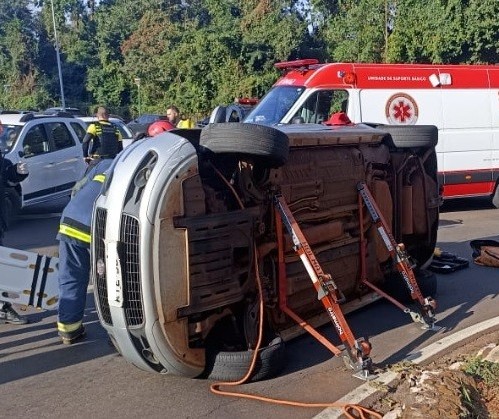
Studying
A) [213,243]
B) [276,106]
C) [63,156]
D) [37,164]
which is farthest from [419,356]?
[63,156]

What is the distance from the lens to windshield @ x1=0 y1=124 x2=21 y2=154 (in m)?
12.4

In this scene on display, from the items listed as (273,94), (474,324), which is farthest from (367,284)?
(273,94)

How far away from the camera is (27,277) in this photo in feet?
19.3

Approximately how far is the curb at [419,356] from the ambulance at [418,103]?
17.3 ft

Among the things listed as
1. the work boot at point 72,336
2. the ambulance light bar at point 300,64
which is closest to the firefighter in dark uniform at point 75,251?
the work boot at point 72,336

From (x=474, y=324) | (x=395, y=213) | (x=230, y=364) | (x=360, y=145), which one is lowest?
(x=474, y=324)

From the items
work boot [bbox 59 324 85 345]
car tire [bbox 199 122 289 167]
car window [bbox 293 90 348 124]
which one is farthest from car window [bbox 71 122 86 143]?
car tire [bbox 199 122 289 167]

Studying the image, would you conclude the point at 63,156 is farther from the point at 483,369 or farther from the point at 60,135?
the point at 483,369

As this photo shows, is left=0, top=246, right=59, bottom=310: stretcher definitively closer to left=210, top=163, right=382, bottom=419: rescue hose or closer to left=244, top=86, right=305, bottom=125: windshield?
left=210, top=163, right=382, bottom=419: rescue hose

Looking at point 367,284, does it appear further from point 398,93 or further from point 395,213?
point 398,93

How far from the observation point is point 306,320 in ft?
18.6

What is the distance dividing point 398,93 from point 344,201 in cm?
625

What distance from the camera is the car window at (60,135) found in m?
13.3

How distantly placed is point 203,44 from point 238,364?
1387 inches
